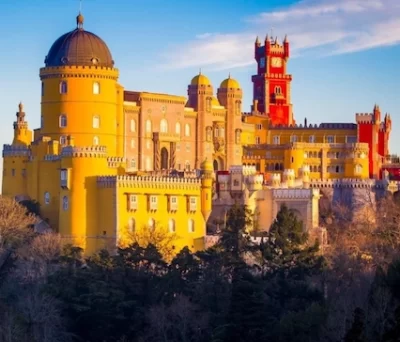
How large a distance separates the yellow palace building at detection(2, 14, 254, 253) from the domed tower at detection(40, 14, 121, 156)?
0.21 feet

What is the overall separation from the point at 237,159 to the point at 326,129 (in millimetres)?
10002

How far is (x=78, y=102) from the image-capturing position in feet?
358

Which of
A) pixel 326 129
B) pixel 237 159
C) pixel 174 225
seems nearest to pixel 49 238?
pixel 174 225

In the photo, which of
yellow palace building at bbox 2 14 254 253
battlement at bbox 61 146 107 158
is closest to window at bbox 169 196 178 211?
yellow palace building at bbox 2 14 254 253

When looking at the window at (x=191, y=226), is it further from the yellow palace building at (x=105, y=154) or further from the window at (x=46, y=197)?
the window at (x=46, y=197)

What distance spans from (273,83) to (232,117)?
1451 cm

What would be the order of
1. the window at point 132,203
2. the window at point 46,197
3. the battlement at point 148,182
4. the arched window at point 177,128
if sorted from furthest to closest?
the arched window at point 177,128, the window at point 46,197, the window at point 132,203, the battlement at point 148,182

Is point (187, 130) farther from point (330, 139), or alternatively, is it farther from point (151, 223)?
point (151, 223)

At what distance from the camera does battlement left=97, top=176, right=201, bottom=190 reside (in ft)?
339

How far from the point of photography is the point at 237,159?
125m

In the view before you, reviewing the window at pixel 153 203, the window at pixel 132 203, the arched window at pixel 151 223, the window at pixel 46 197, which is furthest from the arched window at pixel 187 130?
the window at pixel 132 203

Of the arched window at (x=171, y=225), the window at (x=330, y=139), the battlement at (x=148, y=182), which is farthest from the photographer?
the window at (x=330, y=139)

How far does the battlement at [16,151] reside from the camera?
358 ft

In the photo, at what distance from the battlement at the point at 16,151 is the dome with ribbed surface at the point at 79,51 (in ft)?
18.5
